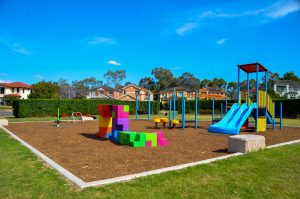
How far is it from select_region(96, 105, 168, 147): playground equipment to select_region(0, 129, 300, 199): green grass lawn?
305 centimetres

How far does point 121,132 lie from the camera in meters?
9.27

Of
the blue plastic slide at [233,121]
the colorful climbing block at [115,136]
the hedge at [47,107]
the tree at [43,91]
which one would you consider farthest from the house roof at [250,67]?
the tree at [43,91]

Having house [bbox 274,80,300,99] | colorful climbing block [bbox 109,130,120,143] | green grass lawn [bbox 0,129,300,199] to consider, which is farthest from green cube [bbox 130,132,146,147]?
house [bbox 274,80,300,99]

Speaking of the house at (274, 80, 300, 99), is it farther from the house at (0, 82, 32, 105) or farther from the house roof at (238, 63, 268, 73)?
the house at (0, 82, 32, 105)

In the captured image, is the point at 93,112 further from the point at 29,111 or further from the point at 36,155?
the point at 36,155

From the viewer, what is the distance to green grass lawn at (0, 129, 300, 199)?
13.4 feet

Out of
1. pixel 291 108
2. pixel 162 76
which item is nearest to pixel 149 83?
pixel 162 76

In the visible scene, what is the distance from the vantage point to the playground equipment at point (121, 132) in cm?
866

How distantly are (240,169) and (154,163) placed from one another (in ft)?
6.15

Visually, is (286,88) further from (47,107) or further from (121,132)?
(121,132)

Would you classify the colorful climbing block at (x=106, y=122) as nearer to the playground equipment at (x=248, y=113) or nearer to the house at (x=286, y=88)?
the playground equipment at (x=248, y=113)

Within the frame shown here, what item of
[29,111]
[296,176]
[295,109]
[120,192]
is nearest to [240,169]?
[296,176]

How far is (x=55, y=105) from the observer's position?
93.2 feet

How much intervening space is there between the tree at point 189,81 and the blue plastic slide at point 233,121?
307ft
